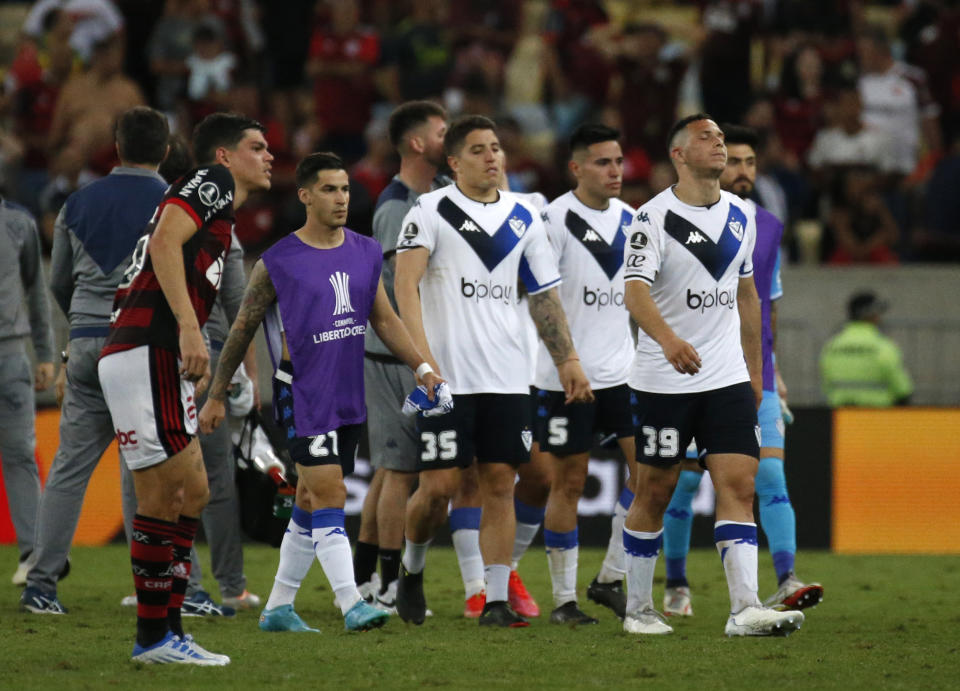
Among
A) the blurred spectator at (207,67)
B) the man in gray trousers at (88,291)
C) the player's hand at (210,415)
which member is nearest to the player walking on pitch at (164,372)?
the player's hand at (210,415)

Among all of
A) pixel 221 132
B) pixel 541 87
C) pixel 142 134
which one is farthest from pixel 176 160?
pixel 541 87

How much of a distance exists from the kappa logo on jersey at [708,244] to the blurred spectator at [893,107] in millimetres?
9984

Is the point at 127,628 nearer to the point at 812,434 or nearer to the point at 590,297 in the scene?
the point at 590,297

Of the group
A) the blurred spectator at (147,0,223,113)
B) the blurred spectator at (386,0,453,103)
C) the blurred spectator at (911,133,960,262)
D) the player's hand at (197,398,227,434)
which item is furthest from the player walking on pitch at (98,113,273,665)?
the blurred spectator at (147,0,223,113)

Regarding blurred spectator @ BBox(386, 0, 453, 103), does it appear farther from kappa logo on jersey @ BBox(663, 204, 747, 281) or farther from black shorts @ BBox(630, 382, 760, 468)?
black shorts @ BBox(630, 382, 760, 468)

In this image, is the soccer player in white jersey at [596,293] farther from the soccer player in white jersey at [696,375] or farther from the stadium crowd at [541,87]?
the stadium crowd at [541,87]

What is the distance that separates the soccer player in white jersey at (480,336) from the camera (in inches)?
322

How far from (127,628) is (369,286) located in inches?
86.2

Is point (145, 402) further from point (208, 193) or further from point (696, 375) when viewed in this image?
point (696, 375)

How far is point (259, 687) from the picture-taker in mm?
6109

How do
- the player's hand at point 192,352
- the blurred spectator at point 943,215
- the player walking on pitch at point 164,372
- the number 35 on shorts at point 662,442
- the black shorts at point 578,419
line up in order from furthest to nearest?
1. the blurred spectator at point 943,215
2. the black shorts at point 578,419
3. the number 35 on shorts at point 662,442
4. the player walking on pitch at point 164,372
5. the player's hand at point 192,352

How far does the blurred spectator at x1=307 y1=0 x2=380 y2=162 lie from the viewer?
1798 centimetres

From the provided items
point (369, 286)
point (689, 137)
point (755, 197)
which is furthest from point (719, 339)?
point (755, 197)

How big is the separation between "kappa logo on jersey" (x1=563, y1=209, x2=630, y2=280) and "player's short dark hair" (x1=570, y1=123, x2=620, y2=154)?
40 cm
